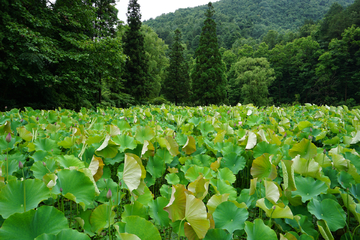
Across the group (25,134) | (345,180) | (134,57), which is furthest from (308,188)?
(134,57)

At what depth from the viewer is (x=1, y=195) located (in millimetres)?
569

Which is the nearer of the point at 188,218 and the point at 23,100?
the point at 188,218

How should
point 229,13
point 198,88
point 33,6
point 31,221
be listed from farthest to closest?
point 229,13 → point 198,88 → point 33,6 → point 31,221

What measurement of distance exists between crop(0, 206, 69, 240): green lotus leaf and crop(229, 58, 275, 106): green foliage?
85.2 ft

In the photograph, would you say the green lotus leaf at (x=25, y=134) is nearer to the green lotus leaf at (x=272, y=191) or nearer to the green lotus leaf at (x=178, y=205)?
the green lotus leaf at (x=178, y=205)

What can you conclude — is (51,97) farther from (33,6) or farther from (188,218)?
(188,218)

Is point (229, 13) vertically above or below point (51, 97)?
above

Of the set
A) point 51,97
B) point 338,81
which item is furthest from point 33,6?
point 338,81

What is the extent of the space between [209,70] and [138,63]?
24.5 feet

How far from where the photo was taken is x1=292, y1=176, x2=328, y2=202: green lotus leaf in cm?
82

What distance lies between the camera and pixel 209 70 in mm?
20359

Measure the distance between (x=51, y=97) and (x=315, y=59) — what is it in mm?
34731

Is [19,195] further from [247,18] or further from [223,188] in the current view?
[247,18]

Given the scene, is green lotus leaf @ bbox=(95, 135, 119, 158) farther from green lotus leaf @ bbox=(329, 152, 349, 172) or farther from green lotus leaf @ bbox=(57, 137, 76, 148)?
green lotus leaf @ bbox=(329, 152, 349, 172)
